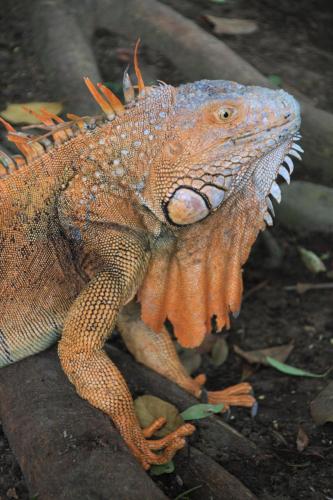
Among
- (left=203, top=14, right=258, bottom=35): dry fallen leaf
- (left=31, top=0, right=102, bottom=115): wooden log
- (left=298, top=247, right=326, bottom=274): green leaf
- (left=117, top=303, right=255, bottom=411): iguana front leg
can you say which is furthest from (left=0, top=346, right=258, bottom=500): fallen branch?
(left=203, top=14, right=258, bottom=35): dry fallen leaf

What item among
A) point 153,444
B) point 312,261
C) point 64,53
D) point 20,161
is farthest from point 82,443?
point 64,53

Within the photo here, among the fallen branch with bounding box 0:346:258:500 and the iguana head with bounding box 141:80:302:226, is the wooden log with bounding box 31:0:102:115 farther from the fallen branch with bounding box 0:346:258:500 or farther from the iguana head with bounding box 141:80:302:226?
the fallen branch with bounding box 0:346:258:500

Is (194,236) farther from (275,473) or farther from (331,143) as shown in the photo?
(331,143)

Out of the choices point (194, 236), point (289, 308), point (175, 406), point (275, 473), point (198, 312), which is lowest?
point (289, 308)

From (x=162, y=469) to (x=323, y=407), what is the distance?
836mm

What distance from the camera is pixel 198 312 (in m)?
3.28

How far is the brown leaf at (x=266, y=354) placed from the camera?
3990 mm

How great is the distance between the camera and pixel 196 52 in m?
4.89

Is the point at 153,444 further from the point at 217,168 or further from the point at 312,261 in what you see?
the point at 312,261

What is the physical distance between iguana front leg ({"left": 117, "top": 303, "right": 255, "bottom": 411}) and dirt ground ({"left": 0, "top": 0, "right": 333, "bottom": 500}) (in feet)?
0.76

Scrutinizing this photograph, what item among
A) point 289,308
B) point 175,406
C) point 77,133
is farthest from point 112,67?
point 175,406

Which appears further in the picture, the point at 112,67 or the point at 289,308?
the point at 112,67

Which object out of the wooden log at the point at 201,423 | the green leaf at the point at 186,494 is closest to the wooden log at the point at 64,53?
the wooden log at the point at 201,423

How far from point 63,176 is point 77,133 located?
200mm
